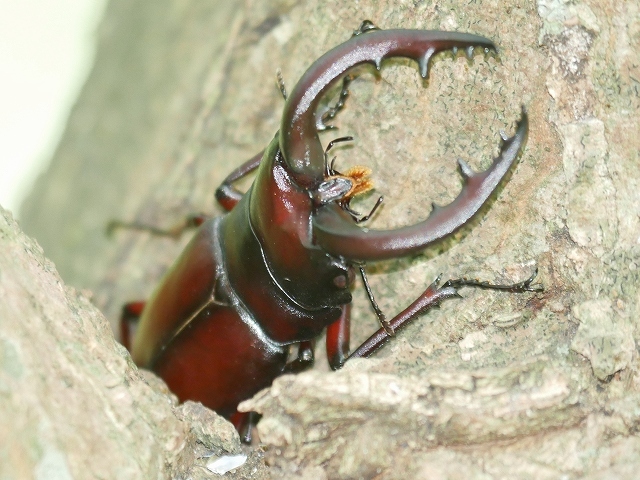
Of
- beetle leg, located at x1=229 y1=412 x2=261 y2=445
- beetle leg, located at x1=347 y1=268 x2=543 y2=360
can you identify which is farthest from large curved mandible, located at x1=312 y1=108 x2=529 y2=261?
beetle leg, located at x1=229 y1=412 x2=261 y2=445

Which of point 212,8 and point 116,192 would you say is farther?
point 116,192

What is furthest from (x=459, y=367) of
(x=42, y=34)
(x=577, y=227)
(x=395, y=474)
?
(x=42, y=34)

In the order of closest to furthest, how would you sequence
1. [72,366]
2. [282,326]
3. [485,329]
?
[72,366] → [485,329] → [282,326]

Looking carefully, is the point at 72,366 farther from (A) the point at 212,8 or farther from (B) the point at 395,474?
(A) the point at 212,8

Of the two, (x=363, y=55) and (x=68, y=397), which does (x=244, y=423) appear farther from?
(x=363, y=55)

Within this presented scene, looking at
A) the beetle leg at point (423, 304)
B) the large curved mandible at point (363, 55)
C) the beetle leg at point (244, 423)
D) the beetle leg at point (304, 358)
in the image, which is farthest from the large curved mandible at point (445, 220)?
the beetle leg at point (244, 423)

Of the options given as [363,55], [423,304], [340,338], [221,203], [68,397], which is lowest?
[68,397]

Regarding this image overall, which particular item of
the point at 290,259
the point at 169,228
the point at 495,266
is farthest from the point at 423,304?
the point at 169,228
